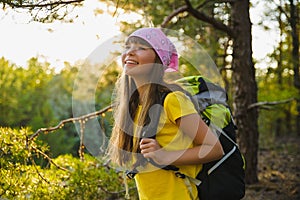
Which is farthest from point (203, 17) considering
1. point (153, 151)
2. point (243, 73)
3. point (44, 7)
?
point (153, 151)

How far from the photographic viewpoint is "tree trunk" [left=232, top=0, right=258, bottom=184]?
5.04 m

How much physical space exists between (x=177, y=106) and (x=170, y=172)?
0.99ft

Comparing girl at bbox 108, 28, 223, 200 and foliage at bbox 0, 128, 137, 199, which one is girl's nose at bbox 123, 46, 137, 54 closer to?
girl at bbox 108, 28, 223, 200

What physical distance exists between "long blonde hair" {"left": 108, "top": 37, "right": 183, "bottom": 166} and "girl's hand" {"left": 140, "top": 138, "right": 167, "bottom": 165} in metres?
0.14

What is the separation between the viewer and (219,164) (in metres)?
1.96

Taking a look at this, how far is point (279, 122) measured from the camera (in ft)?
43.1

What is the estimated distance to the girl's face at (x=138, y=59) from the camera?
2.06 m

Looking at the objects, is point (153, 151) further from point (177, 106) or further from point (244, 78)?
point (244, 78)

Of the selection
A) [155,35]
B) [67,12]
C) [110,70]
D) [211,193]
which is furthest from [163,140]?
[110,70]

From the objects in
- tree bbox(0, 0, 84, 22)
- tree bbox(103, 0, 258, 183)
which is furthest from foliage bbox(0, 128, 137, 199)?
tree bbox(103, 0, 258, 183)

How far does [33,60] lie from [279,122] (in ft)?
25.3

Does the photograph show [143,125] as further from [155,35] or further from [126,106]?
[155,35]

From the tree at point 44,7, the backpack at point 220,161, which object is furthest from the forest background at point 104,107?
the backpack at point 220,161

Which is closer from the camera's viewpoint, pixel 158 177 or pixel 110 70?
pixel 158 177
